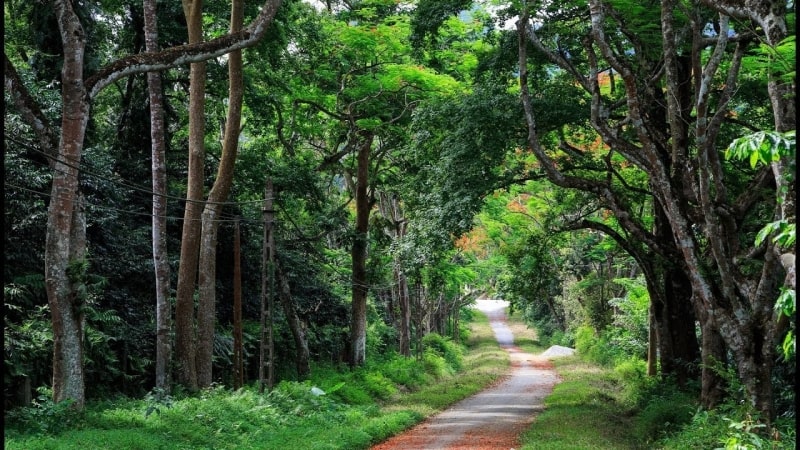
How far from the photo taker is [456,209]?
17.0 metres

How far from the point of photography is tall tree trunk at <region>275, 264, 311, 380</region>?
25.5m

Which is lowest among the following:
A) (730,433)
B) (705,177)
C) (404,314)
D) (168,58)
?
(730,433)

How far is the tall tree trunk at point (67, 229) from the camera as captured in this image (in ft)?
39.7

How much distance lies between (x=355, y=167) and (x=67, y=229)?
1962 centimetres

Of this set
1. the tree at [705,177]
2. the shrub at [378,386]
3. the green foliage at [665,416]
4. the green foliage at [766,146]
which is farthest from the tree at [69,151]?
the shrub at [378,386]

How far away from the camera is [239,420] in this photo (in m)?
15.3

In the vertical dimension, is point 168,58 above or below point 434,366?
above

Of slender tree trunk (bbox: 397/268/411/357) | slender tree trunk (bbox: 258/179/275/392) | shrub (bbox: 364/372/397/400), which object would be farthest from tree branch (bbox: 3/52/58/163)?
slender tree trunk (bbox: 397/268/411/357)

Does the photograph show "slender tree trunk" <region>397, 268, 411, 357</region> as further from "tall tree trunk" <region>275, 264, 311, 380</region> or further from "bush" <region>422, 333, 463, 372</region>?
"tall tree trunk" <region>275, 264, 311, 380</region>

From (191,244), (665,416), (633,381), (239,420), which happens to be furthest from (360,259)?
(665,416)

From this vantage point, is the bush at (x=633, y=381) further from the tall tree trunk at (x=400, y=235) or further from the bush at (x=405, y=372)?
the tall tree trunk at (x=400, y=235)

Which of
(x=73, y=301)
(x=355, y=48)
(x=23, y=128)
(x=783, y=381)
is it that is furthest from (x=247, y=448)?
(x=355, y=48)

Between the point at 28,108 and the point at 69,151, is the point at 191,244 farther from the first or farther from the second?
the point at 28,108

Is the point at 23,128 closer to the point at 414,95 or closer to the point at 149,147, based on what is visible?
the point at 149,147
